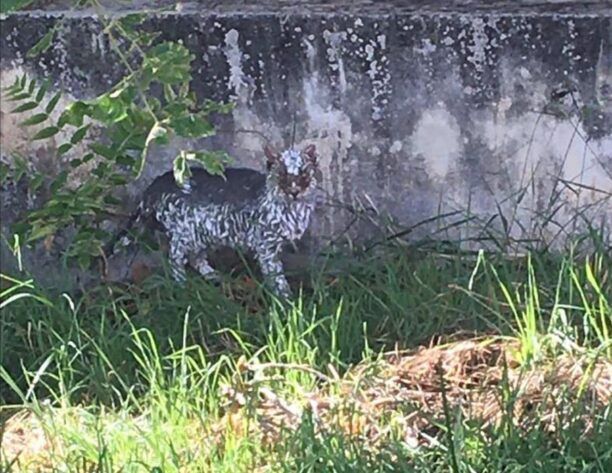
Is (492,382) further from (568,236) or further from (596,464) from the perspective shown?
(568,236)

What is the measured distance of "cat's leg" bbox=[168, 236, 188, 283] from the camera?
154 inches

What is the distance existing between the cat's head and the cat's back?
11cm

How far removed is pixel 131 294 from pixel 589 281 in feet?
4.48

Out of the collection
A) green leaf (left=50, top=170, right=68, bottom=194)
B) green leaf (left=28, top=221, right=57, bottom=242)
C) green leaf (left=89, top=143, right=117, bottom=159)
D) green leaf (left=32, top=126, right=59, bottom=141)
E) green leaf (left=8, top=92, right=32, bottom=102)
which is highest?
green leaf (left=8, top=92, right=32, bottom=102)

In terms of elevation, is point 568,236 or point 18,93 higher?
point 18,93

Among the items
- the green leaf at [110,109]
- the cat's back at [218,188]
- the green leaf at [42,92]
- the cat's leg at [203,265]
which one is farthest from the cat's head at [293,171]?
the green leaf at [42,92]

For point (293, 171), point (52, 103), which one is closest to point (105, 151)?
point (52, 103)

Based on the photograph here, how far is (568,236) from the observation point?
382 cm

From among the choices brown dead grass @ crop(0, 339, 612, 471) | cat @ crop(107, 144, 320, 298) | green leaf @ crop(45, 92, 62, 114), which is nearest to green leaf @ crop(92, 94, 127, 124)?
green leaf @ crop(45, 92, 62, 114)

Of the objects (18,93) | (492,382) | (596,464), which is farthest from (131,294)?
(596,464)

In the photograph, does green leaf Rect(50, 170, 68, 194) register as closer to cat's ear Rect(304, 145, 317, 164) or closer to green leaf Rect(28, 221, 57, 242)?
green leaf Rect(28, 221, 57, 242)

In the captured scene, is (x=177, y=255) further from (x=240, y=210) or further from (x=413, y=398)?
(x=413, y=398)

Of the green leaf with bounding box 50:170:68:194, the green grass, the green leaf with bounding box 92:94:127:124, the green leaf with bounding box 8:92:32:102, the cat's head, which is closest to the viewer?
the green grass

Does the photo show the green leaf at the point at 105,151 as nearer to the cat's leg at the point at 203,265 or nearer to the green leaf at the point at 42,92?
the green leaf at the point at 42,92
